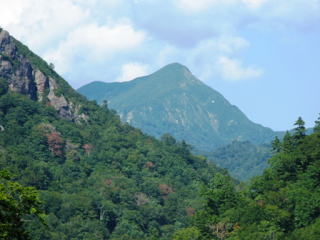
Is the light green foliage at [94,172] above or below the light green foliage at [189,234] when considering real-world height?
above

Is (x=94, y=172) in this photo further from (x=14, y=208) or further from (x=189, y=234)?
(x=14, y=208)

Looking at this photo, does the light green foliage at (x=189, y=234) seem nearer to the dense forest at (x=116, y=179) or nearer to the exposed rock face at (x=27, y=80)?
the dense forest at (x=116, y=179)

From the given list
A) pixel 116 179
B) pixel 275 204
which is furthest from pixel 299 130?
pixel 116 179

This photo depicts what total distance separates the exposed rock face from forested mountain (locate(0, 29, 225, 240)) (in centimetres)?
23

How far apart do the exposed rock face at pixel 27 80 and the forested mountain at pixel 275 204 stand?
72.6 metres

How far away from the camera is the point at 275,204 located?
77688mm

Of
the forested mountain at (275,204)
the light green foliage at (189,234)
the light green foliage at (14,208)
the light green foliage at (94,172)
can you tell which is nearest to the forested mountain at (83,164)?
the light green foliage at (94,172)

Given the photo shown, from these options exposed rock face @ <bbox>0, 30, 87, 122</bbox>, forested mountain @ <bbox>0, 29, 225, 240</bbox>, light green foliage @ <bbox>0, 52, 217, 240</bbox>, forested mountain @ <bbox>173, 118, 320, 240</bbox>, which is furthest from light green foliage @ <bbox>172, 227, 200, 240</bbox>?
exposed rock face @ <bbox>0, 30, 87, 122</bbox>

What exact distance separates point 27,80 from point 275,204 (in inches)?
3537

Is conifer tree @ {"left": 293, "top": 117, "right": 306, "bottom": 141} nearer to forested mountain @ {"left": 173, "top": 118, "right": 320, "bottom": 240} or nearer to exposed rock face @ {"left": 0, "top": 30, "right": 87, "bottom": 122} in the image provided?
forested mountain @ {"left": 173, "top": 118, "right": 320, "bottom": 240}

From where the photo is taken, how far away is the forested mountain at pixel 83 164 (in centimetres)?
11188

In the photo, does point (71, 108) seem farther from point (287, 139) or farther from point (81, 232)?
point (287, 139)

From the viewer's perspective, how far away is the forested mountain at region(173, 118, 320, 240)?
7244 centimetres

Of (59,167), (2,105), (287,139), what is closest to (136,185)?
(59,167)
